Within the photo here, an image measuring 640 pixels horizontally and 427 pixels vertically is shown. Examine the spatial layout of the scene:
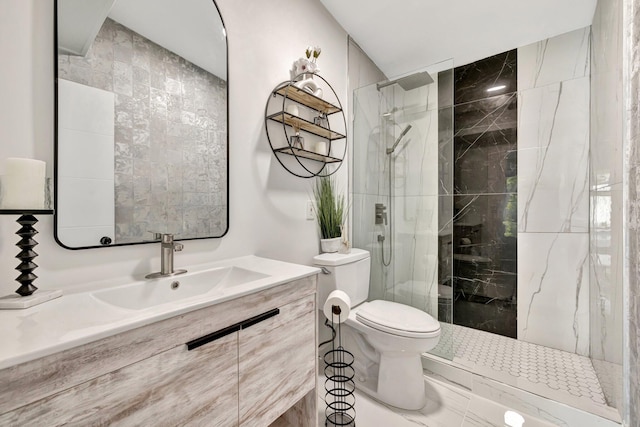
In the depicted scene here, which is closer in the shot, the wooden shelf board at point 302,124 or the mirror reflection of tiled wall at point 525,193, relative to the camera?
the wooden shelf board at point 302,124

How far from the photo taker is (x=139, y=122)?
40.6 inches

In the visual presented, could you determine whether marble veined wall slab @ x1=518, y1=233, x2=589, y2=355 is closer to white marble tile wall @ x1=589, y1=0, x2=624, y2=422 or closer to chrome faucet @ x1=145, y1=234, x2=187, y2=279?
white marble tile wall @ x1=589, y1=0, x2=624, y2=422

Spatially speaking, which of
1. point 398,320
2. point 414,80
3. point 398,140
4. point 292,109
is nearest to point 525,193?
point 398,140

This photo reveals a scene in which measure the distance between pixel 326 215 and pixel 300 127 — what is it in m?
0.60

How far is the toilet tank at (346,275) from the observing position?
166 centimetres

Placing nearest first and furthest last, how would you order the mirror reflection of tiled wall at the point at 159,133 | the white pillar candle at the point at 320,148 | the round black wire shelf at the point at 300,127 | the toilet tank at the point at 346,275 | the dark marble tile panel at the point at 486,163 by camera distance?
the mirror reflection of tiled wall at the point at 159,133, the round black wire shelf at the point at 300,127, the toilet tank at the point at 346,275, the white pillar candle at the point at 320,148, the dark marble tile panel at the point at 486,163

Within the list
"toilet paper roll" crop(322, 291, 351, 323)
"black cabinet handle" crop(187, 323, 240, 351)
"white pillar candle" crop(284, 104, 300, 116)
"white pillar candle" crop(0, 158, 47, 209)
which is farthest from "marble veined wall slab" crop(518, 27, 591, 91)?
"white pillar candle" crop(0, 158, 47, 209)

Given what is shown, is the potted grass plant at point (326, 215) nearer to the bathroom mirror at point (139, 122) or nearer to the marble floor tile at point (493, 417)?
the bathroom mirror at point (139, 122)

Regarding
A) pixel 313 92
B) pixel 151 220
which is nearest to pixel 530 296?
pixel 313 92

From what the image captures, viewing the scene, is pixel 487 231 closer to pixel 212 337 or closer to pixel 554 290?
pixel 554 290

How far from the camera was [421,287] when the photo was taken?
2.00 metres

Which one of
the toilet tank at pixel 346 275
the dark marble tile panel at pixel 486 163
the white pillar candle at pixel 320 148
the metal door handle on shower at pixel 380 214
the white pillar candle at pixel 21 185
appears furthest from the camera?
the dark marble tile panel at pixel 486 163

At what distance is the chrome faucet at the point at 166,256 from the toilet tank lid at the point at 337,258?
2.77ft

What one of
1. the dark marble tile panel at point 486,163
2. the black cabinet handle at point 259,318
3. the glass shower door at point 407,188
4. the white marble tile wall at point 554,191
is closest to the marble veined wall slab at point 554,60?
the white marble tile wall at point 554,191
